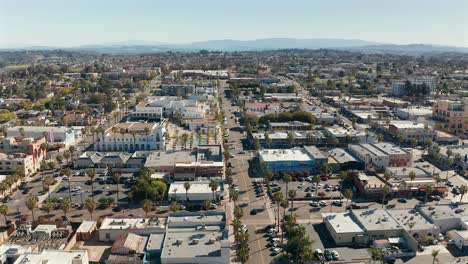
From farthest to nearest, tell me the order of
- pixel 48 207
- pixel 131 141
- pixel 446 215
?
pixel 131 141
pixel 48 207
pixel 446 215

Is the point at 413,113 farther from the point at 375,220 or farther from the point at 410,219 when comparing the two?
the point at 375,220

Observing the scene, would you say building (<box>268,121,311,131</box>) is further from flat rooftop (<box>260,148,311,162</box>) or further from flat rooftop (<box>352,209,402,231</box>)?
flat rooftop (<box>352,209,402,231</box>)

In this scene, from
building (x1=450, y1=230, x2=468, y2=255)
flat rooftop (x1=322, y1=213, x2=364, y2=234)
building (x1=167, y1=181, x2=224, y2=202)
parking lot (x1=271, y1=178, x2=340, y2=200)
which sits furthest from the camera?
parking lot (x1=271, y1=178, x2=340, y2=200)

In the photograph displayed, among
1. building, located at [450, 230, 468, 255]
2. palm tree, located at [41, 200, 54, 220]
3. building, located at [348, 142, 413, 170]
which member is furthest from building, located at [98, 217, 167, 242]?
building, located at [348, 142, 413, 170]

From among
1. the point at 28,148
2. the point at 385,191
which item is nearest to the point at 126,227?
the point at 385,191

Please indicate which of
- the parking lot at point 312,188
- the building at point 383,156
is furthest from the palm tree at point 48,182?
the building at point 383,156

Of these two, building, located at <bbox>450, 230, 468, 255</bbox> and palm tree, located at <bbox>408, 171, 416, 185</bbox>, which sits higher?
palm tree, located at <bbox>408, 171, 416, 185</bbox>

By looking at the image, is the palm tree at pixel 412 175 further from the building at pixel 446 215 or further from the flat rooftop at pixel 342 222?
the flat rooftop at pixel 342 222
